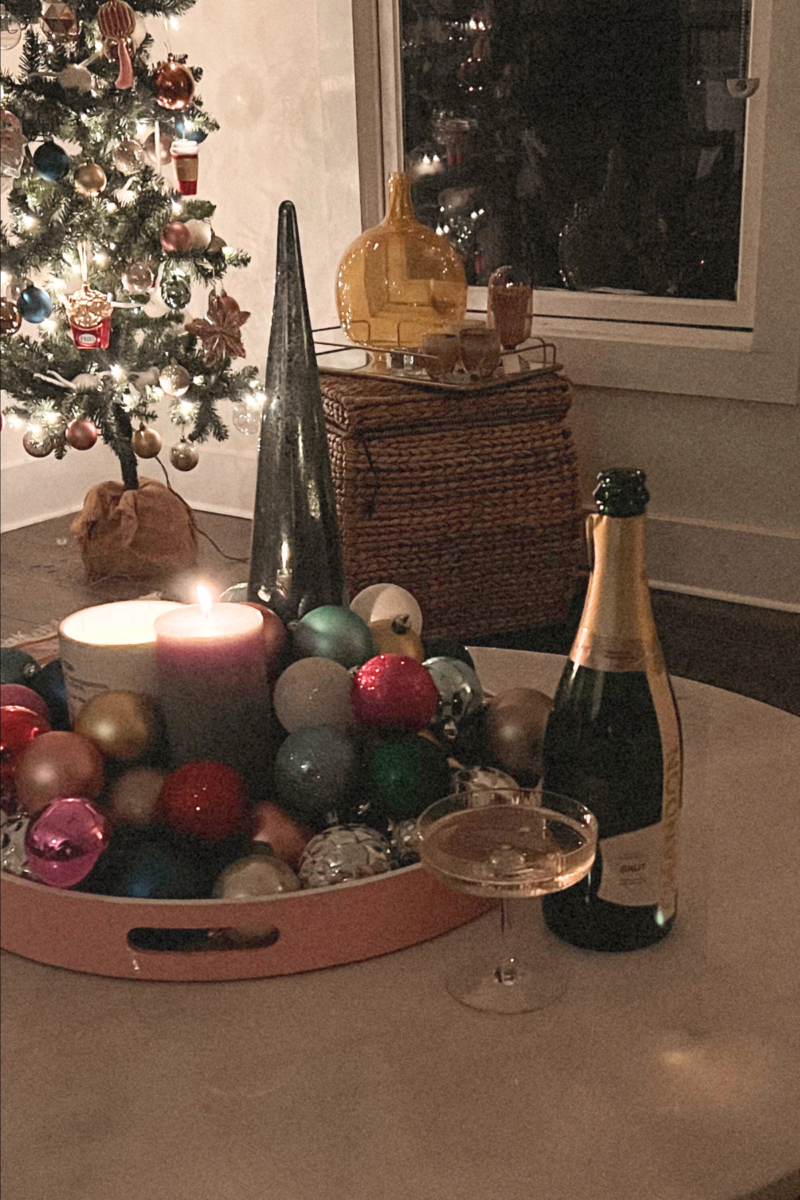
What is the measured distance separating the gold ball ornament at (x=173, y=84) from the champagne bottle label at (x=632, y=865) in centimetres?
207

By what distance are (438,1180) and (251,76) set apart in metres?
2.79

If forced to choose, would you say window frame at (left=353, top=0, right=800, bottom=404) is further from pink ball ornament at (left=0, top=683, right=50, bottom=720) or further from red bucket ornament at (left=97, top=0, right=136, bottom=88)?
pink ball ornament at (left=0, top=683, right=50, bottom=720)

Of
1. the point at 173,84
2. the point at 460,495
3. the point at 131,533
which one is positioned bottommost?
the point at 131,533

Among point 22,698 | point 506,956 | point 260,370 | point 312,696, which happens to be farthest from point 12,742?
point 260,370

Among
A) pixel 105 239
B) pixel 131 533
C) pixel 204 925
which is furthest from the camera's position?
pixel 131 533

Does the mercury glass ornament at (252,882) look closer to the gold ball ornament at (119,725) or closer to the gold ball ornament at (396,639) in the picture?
the gold ball ornament at (119,725)

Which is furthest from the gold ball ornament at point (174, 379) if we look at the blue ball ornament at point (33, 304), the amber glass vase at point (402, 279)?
the amber glass vase at point (402, 279)

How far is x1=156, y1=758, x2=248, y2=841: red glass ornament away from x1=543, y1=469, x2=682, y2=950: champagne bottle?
0.52ft

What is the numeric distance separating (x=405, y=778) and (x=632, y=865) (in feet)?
0.38

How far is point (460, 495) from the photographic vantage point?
2189mm

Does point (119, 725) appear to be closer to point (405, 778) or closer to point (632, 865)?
point (405, 778)

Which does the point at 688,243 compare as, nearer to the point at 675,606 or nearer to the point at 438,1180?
the point at 675,606

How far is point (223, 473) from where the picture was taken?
10.4 ft

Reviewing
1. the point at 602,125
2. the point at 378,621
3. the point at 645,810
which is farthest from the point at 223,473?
the point at 645,810
